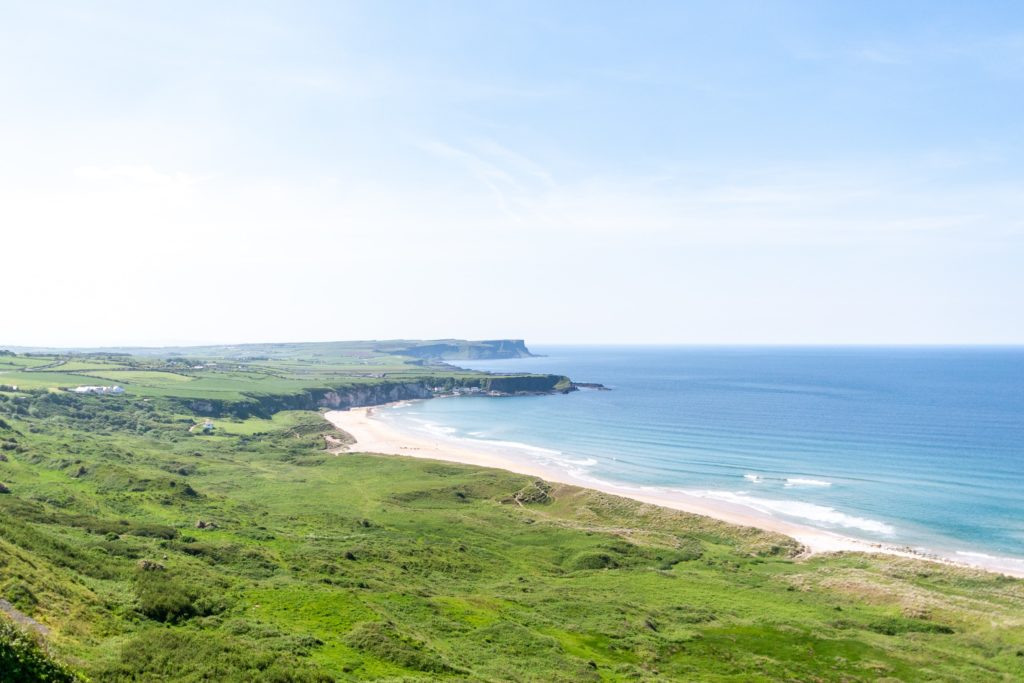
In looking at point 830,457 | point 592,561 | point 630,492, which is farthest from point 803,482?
point 592,561

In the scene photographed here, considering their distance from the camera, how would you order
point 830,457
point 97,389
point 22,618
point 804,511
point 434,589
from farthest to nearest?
point 97,389, point 830,457, point 804,511, point 434,589, point 22,618

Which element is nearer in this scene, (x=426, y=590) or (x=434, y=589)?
(x=426, y=590)

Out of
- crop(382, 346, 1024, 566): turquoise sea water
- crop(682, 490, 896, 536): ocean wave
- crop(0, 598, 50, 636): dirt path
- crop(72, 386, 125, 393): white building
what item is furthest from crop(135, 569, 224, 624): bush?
crop(72, 386, 125, 393): white building

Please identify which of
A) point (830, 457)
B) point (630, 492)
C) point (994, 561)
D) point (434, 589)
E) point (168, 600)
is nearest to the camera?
point (168, 600)

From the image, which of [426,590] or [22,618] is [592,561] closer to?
[426,590]

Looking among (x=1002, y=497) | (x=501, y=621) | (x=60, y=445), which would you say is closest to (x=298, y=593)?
(x=501, y=621)

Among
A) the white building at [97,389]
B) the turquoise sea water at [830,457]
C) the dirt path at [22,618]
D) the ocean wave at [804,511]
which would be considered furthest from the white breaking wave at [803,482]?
the white building at [97,389]
